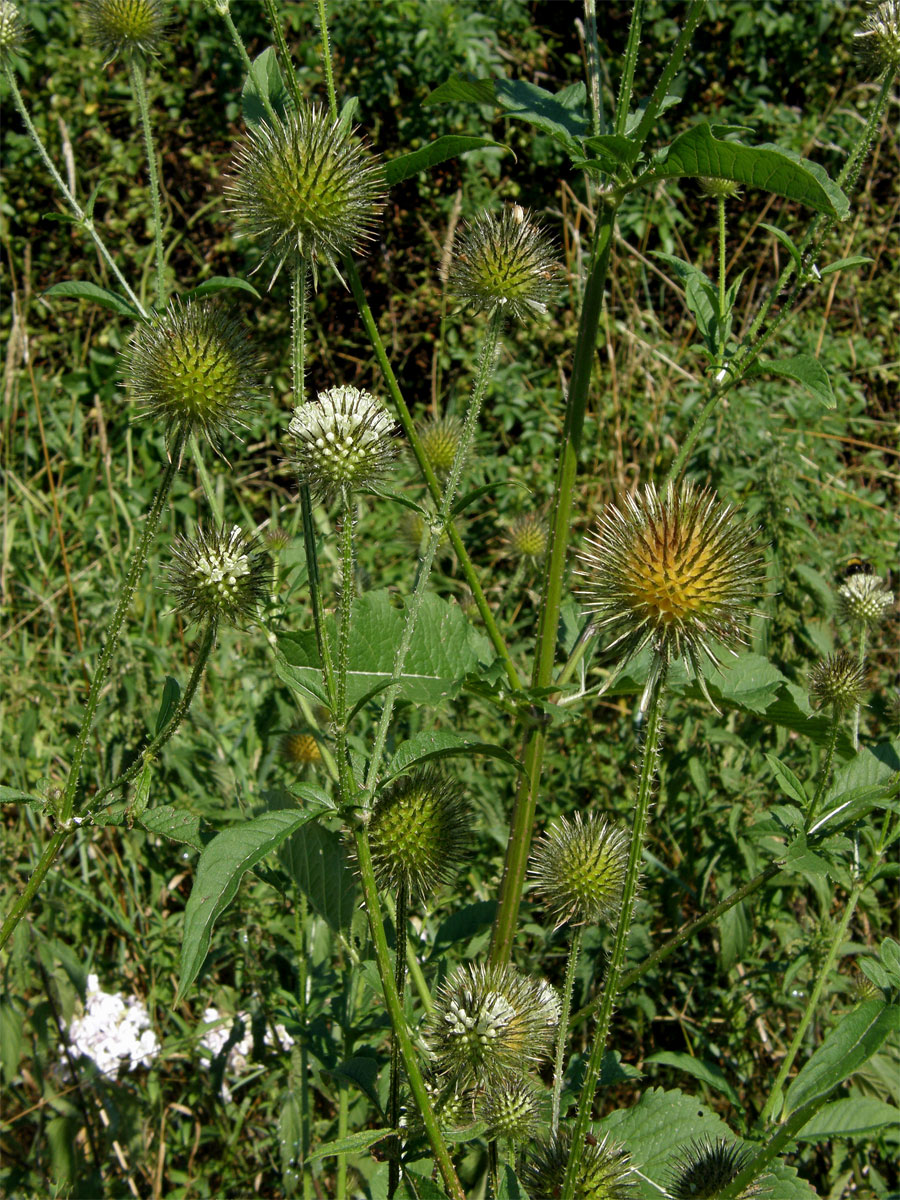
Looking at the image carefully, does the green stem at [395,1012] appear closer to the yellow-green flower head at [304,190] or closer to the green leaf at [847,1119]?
the green leaf at [847,1119]

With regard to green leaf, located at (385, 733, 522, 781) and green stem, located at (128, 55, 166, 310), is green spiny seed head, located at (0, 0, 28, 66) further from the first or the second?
green leaf, located at (385, 733, 522, 781)

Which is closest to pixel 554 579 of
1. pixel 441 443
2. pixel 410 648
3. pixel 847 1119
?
pixel 410 648

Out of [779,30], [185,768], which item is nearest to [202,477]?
[185,768]

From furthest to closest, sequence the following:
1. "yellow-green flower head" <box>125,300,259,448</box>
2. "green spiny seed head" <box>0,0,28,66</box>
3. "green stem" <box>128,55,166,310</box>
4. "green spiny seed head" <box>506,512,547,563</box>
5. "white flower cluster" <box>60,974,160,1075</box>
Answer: "green spiny seed head" <box>506,512,547,563</box> < "white flower cluster" <box>60,974,160,1075</box> < "green spiny seed head" <box>0,0,28,66</box> < "green stem" <box>128,55,166,310</box> < "yellow-green flower head" <box>125,300,259,448</box>

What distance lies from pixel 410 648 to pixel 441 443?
1.50m

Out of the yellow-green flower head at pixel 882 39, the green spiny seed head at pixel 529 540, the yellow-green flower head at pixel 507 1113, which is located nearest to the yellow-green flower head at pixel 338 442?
the yellow-green flower head at pixel 507 1113

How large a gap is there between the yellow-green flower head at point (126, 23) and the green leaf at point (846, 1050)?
2.78 m

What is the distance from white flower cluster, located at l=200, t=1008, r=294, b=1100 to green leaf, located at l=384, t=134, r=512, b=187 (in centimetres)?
221

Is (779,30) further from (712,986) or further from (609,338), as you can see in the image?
(712,986)

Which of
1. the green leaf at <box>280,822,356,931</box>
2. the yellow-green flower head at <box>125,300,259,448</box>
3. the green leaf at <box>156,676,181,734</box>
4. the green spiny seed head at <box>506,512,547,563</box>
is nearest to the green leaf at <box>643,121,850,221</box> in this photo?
the yellow-green flower head at <box>125,300,259,448</box>

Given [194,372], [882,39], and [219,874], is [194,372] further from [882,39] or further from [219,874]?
[882,39]

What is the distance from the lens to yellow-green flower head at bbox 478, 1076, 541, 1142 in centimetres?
187

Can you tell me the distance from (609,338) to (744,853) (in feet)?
11.2

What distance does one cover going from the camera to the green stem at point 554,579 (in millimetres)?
1968
